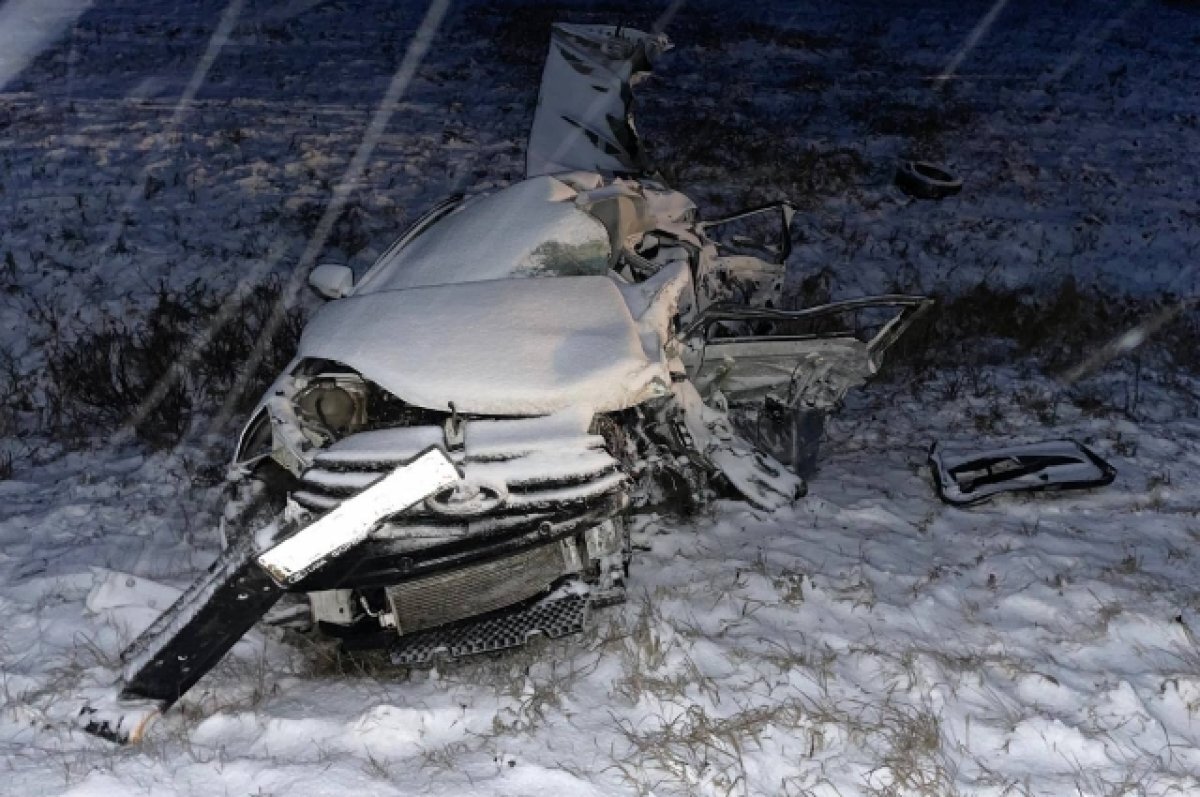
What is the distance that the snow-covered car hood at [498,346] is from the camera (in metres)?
3.45

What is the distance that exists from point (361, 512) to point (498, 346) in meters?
0.98

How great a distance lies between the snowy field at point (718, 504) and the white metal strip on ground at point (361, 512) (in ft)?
2.09

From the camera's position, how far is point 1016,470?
501 centimetres

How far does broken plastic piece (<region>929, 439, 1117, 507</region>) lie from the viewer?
4891 millimetres

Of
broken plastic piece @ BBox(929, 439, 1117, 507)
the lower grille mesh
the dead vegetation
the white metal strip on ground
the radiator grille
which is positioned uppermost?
the white metal strip on ground

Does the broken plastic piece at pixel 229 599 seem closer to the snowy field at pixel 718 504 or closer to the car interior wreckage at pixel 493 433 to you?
the car interior wreckage at pixel 493 433

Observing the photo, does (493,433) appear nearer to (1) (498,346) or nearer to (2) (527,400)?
(2) (527,400)

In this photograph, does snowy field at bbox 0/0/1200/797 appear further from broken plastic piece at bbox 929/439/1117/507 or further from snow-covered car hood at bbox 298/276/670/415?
snow-covered car hood at bbox 298/276/670/415

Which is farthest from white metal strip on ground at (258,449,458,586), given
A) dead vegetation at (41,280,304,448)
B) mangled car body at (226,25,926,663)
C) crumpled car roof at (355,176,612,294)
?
dead vegetation at (41,280,304,448)

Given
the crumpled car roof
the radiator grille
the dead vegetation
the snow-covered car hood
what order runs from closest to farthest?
the radiator grille
the snow-covered car hood
the crumpled car roof
the dead vegetation

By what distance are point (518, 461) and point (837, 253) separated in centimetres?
600

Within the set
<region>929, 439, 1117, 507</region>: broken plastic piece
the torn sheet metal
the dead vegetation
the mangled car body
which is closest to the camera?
the mangled car body

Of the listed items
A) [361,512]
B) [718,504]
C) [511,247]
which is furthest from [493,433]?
[718,504]

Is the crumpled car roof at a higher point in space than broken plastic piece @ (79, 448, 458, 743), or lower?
higher
